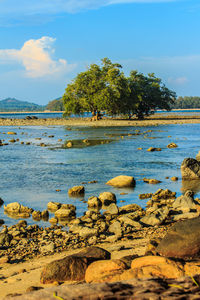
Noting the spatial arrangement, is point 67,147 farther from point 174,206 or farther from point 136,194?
point 174,206

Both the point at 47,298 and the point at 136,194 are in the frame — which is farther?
the point at 136,194

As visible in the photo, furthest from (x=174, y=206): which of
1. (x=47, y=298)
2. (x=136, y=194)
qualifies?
(x=47, y=298)

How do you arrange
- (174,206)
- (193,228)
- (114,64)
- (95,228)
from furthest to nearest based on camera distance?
(114,64) < (174,206) < (95,228) < (193,228)

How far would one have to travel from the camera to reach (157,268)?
633cm

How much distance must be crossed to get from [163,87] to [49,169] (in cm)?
7668

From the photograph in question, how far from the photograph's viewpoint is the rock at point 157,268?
6184mm

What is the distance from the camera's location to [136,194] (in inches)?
658

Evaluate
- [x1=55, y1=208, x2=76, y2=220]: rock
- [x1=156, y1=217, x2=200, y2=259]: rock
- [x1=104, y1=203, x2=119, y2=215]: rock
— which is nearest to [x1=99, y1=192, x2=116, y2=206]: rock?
[x1=104, y1=203, x2=119, y2=215]: rock

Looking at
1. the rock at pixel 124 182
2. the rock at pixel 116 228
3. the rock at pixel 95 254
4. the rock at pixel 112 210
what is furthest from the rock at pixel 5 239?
the rock at pixel 124 182

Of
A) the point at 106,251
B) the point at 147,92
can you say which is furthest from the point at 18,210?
the point at 147,92

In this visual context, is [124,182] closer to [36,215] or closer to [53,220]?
[36,215]

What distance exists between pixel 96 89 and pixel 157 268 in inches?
2838

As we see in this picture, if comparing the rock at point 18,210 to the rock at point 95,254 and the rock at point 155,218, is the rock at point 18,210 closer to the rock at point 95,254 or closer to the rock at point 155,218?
the rock at point 155,218

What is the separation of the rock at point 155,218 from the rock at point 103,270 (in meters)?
5.05
